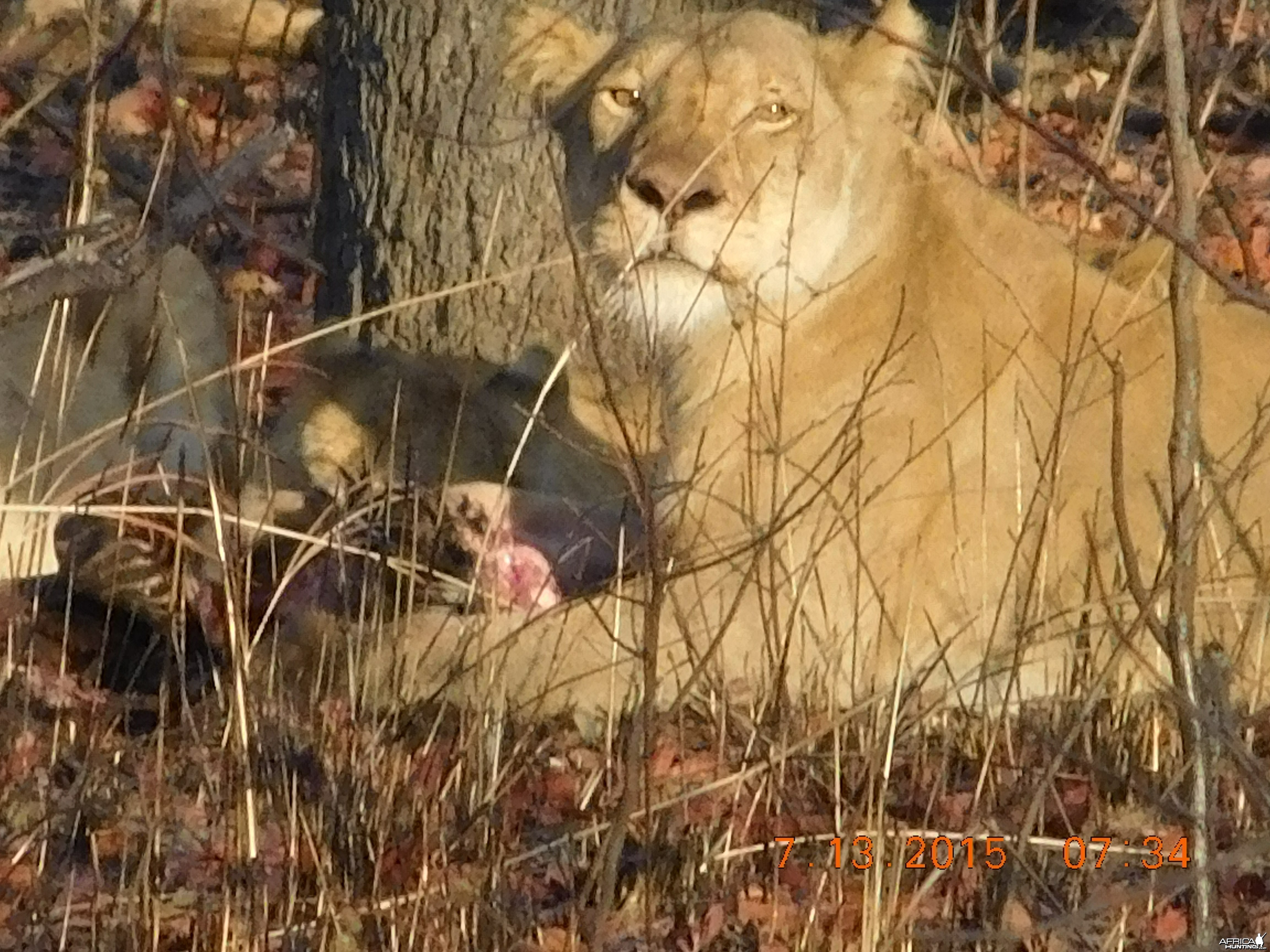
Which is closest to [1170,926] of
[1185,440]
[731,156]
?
[1185,440]

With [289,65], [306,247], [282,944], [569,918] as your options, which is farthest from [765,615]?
[289,65]

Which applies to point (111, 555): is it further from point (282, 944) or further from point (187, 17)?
point (187, 17)

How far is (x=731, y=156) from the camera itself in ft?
12.6

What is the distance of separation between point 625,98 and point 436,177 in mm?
1175

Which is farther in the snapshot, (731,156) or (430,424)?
(430,424)

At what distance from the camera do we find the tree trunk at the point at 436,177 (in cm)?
507

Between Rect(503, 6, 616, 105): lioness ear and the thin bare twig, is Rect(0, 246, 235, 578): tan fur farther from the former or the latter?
the thin bare twig

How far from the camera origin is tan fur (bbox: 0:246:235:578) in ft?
13.2

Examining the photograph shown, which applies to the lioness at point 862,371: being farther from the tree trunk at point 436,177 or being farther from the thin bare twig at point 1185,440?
the thin bare twig at point 1185,440

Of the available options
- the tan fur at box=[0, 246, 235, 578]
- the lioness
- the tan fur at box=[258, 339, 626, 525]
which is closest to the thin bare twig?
the lioness

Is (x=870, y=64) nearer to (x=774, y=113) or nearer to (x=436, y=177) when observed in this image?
(x=774, y=113)

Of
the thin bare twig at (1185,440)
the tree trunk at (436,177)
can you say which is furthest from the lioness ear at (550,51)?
the thin bare twig at (1185,440)

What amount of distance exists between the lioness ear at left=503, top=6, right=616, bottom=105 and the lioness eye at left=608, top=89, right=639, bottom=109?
23 cm

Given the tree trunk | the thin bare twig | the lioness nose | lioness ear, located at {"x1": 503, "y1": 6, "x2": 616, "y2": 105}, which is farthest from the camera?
the tree trunk
